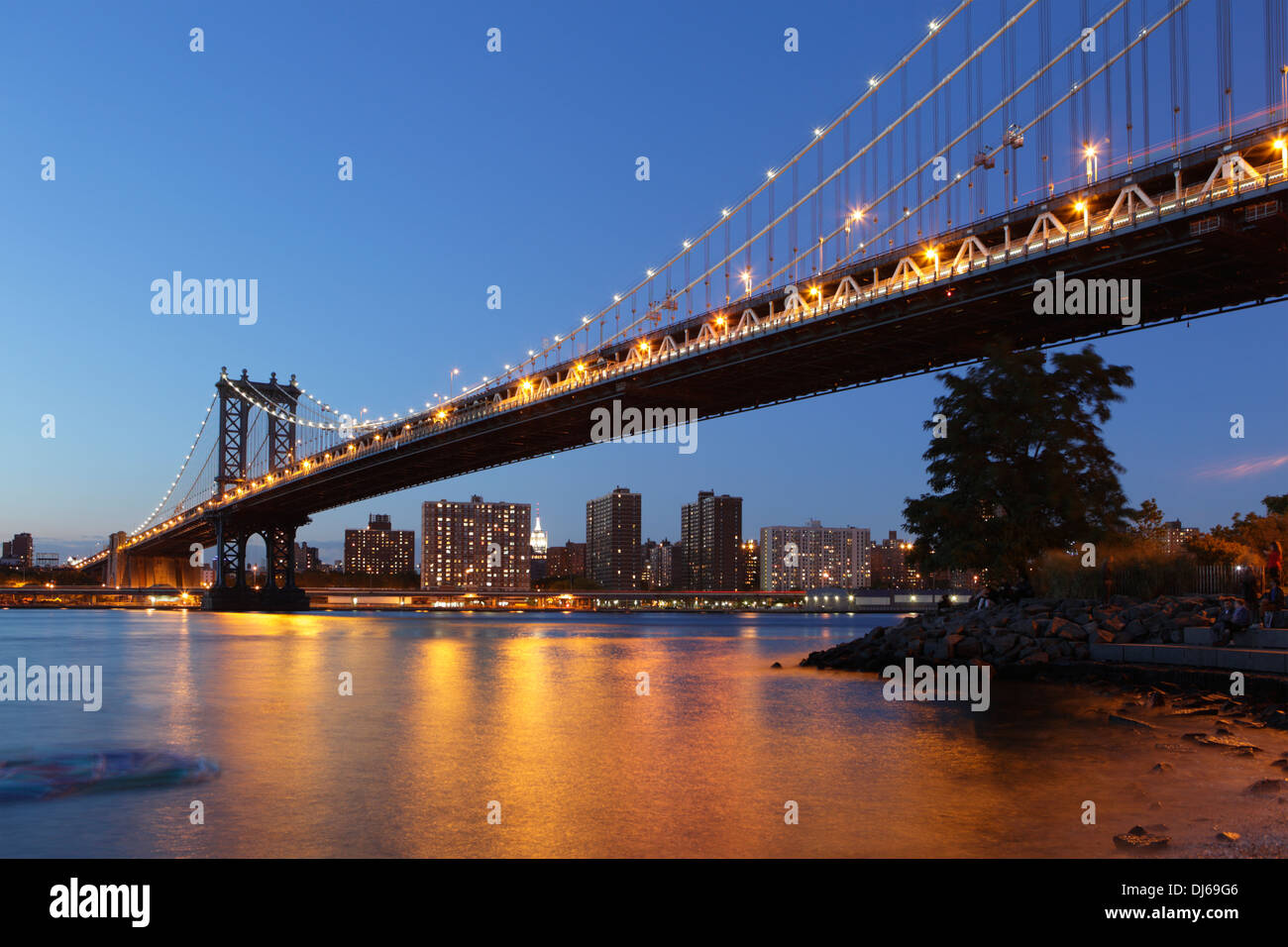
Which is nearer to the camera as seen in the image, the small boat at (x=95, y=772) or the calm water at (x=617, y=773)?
the calm water at (x=617, y=773)

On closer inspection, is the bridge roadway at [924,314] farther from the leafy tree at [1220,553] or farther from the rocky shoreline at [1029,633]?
the rocky shoreline at [1029,633]

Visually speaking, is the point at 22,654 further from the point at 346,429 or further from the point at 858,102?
the point at 346,429

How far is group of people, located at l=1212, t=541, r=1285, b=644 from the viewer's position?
17172mm

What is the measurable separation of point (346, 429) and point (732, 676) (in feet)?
206

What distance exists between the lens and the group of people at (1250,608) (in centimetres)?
1717

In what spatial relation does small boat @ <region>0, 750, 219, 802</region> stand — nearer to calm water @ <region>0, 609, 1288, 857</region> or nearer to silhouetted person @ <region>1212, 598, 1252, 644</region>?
calm water @ <region>0, 609, 1288, 857</region>

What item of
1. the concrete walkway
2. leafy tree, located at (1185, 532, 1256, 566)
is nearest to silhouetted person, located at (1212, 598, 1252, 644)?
the concrete walkway

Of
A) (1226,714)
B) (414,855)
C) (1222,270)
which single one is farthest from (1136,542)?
(414,855)

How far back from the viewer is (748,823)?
27.3 feet

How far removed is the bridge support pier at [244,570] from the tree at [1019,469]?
6590 cm

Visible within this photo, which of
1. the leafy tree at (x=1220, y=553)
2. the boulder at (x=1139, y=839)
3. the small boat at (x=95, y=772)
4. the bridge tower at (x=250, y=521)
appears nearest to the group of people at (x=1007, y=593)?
the leafy tree at (x=1220, y=553)

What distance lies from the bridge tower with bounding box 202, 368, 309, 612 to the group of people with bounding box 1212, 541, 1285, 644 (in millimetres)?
74245

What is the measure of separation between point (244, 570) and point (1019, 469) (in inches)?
2840
